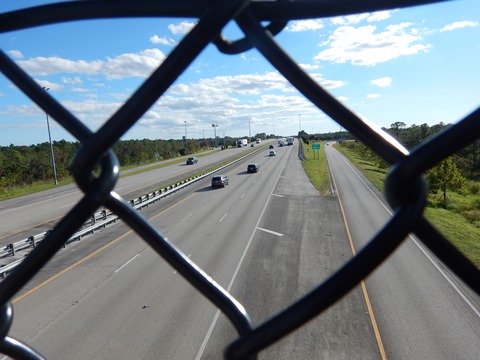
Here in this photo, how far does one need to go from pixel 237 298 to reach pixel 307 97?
13125 millimetres

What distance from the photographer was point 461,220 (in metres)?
24.2

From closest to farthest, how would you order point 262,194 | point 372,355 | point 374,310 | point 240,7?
1. point 240,7
2. point 372,355
3. point 374,310
4. point 262,194

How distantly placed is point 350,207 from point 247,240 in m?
12.1

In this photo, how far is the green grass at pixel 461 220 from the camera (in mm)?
18031

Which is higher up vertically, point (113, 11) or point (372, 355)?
point (113, 11)

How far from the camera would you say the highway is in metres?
10.4

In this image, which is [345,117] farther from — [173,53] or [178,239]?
[178,239]

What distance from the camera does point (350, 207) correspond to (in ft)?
96.1

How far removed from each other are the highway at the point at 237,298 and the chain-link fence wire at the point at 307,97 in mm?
9801

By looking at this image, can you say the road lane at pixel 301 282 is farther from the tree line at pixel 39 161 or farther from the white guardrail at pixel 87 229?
the tree line at pixel 39 161

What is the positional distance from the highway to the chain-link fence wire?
32.2 feet

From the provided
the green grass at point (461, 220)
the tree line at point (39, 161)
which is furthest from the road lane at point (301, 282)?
the tree line at point (39, 161)

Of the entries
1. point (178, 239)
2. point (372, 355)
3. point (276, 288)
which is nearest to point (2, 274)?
point (178, 239)

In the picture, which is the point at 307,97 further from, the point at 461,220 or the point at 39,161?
the point at 39,161
